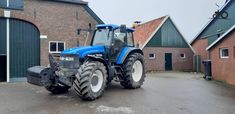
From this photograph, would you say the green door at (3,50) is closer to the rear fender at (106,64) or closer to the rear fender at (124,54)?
the rear fender at (124,54)

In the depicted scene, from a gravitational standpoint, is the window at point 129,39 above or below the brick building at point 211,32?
below

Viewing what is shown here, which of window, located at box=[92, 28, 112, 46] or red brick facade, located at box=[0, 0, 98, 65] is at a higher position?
red brick facade, located at box=[0, 0, 98, 65]

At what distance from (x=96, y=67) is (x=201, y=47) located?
69.5ft

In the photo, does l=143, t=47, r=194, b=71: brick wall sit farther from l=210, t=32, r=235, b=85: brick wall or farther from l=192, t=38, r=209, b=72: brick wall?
l=210, t=32, r=235, b=85: brick wall

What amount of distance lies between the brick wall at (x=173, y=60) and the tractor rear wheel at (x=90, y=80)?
647 inches

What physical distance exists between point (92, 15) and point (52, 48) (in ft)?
11.5

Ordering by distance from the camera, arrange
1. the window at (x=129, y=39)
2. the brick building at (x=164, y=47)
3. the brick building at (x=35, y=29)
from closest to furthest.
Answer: the window at (x=129, y=39), the brick building at (x=35, y=29), the brick building at (x=164, y=47)

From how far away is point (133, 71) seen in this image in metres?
10.8

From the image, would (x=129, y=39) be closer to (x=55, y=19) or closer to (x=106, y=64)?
(x=106, y=64)

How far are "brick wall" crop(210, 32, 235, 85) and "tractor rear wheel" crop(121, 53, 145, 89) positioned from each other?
6483 mm

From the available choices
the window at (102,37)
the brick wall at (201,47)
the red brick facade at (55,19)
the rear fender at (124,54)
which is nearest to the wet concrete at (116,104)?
the rear fender at (124,54)

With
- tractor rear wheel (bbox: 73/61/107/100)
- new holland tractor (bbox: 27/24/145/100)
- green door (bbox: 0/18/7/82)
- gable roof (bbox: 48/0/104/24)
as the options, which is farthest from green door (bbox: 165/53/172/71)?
tractor rear wheel (bbox: 73/61/107/100)

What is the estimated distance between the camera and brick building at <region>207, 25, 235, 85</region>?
14.5 m

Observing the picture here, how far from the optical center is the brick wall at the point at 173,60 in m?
24.8
